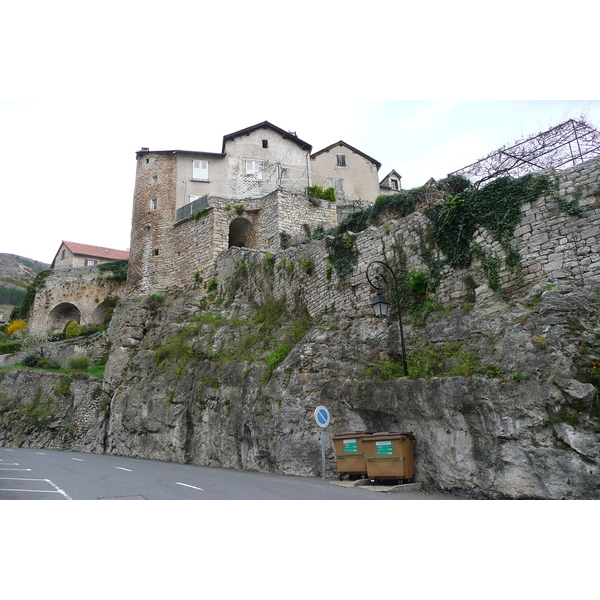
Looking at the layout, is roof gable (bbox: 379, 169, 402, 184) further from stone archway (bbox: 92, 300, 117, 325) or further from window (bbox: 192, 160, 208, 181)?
stone archway (bbox: 92, 300, 117, 325)

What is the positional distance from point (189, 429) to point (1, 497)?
340 inches

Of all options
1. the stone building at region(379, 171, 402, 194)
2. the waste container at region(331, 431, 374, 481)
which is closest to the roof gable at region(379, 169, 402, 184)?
the stone building at region(379, 171, 402, 194)

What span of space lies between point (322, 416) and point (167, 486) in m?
3.43

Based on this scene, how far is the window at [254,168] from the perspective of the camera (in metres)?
30.0

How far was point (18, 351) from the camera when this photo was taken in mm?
37312

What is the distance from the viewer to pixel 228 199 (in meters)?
27.4

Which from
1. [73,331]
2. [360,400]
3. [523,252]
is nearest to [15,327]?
[73,331]

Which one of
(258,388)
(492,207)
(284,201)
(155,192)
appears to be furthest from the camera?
(155,192)

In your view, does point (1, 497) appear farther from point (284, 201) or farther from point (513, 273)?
point (284, 201)

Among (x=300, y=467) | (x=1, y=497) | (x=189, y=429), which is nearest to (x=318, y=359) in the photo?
(x=300, y=467)

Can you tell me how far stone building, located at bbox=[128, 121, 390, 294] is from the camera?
2591cm

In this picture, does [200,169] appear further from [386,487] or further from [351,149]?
[386,487]

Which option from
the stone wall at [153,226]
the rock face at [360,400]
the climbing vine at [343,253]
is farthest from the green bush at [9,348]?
the climbing vine at [343,253]

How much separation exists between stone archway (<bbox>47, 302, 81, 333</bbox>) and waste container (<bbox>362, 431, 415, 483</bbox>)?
40045mm
